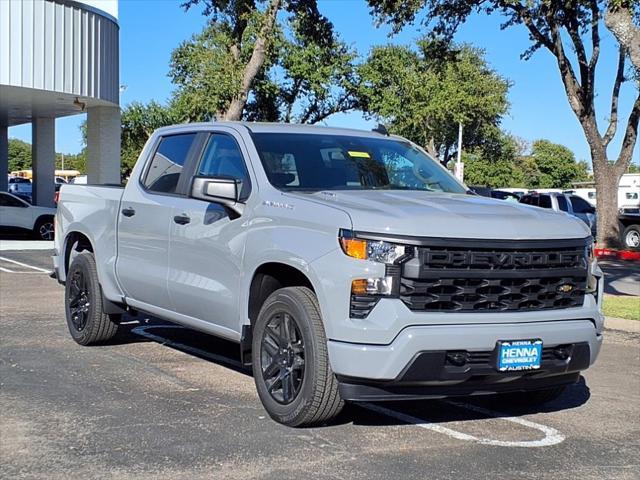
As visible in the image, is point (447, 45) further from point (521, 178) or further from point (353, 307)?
point (521, 178)

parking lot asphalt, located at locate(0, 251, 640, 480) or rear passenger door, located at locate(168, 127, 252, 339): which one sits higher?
rear passenger door, located at locate(168, 127, 252, 339)

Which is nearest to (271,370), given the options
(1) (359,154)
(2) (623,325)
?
(1) (359,154)

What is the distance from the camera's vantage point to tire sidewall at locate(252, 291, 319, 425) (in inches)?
199

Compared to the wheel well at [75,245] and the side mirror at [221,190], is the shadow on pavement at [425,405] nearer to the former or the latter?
the wheel well at [75,245]

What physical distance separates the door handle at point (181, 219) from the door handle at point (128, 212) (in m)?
0.79

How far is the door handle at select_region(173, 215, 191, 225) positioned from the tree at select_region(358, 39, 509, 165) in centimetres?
1773

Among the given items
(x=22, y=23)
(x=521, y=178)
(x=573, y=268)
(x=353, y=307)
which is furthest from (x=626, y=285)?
(x=521, y=178)

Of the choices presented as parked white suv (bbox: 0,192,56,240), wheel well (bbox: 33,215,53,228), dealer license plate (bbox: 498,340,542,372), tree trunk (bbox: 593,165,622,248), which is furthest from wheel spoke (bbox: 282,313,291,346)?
tree trunk (bbox: 593,165,622,248)

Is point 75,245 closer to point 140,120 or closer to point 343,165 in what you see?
point 343,165

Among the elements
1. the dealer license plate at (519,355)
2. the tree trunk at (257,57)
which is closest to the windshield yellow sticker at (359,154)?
the dealer license plate at (519,355)

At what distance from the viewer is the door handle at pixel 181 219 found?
6312 mm

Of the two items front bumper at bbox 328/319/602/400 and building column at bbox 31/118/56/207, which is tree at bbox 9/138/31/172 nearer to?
building column at bbox 31/118/56/207

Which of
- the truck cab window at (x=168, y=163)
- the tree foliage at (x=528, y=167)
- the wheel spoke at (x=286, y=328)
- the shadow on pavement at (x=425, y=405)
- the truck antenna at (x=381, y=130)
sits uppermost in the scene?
the tree foliage at (x=528, y=167)

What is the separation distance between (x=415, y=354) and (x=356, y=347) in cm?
33
